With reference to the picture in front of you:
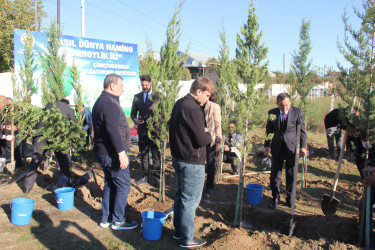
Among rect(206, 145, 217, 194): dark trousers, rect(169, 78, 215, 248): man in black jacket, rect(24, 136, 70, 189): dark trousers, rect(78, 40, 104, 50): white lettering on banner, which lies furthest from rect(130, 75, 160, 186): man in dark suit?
rect(78, 40, 104, 50): white lettering on banner

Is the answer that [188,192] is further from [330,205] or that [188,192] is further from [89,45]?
[89,45]

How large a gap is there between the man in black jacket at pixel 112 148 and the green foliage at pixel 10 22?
1993cm

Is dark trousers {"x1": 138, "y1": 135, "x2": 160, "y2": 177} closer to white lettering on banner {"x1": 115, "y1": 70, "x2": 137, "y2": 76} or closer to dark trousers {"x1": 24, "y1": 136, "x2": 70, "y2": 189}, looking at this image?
dark trousers {"x1": 24, "y1": 136, "x2": 70, "y2": 189}

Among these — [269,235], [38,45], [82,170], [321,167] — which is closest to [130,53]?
[38,45]

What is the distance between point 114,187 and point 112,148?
2.10ft

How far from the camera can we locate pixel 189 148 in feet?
11.5

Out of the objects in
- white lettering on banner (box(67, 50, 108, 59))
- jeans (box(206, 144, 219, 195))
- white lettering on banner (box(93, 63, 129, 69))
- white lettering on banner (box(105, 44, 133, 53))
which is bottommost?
jeans (box(206, 144, 219, 195))

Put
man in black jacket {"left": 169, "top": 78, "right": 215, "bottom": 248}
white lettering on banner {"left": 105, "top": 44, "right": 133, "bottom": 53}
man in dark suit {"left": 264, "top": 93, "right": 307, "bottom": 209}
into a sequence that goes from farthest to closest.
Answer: white lettering on banner {"left": 105, "top": 44, "right": 133, "bottom": 53}
man in dark suit {"left": 264, "top": 93, "right": 307, "bottom": 209}
man in black jacket {"left": 169, "top": 78, "right": 215, "bottom": 248}

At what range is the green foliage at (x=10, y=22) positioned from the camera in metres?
20.2

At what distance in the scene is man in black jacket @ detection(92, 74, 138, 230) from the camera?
12.9 ft

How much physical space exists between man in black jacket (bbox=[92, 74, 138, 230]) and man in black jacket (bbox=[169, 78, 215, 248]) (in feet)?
2.69

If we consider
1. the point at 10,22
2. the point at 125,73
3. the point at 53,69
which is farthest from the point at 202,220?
the point at 10,22

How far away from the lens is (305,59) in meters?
7.21

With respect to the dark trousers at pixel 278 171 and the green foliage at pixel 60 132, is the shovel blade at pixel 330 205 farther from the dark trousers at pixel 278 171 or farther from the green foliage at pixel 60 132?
the green foliage at pixel 60 132
